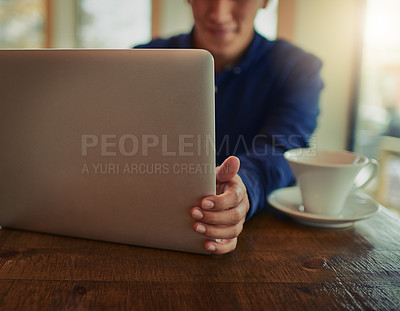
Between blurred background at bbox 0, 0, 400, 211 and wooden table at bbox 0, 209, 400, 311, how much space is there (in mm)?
2220

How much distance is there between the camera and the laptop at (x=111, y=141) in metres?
0.52

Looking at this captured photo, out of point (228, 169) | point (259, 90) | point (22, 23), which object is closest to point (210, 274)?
point (228, 169)

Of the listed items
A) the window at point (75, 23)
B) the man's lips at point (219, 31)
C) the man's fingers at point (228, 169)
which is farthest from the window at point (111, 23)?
the man's fingers at point (228, 169)

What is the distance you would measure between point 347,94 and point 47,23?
254 centimetres

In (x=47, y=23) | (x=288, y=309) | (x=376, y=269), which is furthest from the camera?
(x=47, y=23)

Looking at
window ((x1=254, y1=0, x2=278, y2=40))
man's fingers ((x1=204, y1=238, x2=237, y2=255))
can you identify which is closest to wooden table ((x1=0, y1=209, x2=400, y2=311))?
man's fingers ((x1=204, y1=238, x2=237, y2=255))

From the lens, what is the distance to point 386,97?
2910 mm

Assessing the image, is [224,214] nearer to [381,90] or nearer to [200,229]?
[200,229]

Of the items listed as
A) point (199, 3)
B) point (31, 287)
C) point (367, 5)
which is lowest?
point (31, 287)

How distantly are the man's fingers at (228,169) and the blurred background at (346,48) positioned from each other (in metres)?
2.25

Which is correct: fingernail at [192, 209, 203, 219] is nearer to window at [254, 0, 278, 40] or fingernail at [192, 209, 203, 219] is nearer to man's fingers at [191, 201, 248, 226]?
man's fingers at [191, 201, 248, 226]

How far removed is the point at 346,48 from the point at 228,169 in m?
2.59

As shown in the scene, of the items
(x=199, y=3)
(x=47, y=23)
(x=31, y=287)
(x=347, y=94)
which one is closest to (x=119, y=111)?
(x=31, y=287)

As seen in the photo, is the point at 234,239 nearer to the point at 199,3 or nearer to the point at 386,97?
the point at 199,3
